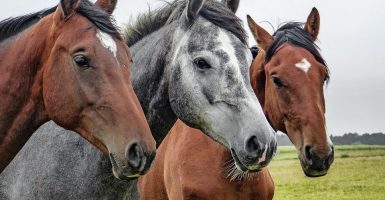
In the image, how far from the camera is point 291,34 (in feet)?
25.2

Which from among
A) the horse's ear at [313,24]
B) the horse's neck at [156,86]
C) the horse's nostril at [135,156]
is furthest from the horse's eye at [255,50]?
the horse's nostril at [135,156]

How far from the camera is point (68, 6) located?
4.85 m

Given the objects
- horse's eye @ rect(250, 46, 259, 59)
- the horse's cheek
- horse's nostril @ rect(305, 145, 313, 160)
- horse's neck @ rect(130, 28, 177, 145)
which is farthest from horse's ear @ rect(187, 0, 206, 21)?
horse's eye @ rect(250, 46, 259, 59)

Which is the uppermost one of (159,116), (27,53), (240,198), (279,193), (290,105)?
(27,53)

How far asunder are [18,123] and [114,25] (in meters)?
1.14

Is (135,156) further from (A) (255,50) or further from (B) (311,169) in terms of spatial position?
(A) (255,50)

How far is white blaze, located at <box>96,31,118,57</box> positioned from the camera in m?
4.66

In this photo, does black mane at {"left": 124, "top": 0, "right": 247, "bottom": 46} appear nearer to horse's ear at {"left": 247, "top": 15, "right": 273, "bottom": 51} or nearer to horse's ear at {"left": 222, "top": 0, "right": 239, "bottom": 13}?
horse's ear at {"left": 222, "top": 0, "right": 239, "bottom": 13}

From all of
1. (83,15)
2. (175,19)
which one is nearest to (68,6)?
(83,15)

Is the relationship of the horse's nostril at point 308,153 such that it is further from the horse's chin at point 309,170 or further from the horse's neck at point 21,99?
the horse's neck at point 21,99

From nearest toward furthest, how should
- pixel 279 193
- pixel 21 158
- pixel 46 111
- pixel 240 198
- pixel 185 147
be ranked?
pixel 46 111 < pixel 21 158 < pixel 240 198 < pixel 185 147 < pixel 279 193

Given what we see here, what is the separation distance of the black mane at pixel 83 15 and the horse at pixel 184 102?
39.0 inches

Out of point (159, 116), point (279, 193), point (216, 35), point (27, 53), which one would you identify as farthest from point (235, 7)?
point (279, 193)

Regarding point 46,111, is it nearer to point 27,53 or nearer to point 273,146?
point 27,53
